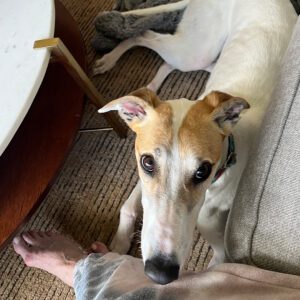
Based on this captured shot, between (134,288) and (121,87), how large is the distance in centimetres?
130

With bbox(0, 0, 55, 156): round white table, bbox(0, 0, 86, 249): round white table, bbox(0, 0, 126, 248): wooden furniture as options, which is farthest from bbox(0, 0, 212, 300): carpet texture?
bbox(0, 0, 55, 156): round white table

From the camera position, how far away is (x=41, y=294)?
173cm

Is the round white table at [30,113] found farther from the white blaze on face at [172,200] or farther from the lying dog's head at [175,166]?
the white blaze on face at [172,200]

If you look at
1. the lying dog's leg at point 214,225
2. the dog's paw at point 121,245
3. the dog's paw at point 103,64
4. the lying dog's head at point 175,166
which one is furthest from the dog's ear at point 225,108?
the dog's paw at point 103,64

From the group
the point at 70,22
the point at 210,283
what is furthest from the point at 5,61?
the point at 210,283

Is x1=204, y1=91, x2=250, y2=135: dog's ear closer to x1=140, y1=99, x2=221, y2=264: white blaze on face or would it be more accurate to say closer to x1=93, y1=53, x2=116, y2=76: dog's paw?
x1=140, y1=99, x2=221, y2=264: white blaze on face

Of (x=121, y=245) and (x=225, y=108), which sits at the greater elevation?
(x=225, y=108)

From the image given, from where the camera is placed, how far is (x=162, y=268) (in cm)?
108

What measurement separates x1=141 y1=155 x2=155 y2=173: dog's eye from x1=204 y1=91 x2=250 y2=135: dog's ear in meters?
0.20

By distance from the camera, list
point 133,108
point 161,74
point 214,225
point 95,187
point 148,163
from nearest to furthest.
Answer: point 148,163, point 133,108, point 214,225, point 95,187, point 161,74

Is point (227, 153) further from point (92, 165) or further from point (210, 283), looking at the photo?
point (92, 165)

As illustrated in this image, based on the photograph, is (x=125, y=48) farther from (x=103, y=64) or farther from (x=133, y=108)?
(x=133, y=108)

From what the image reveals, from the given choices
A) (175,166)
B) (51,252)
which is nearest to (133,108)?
(175,166)

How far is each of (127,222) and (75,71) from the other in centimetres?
59
